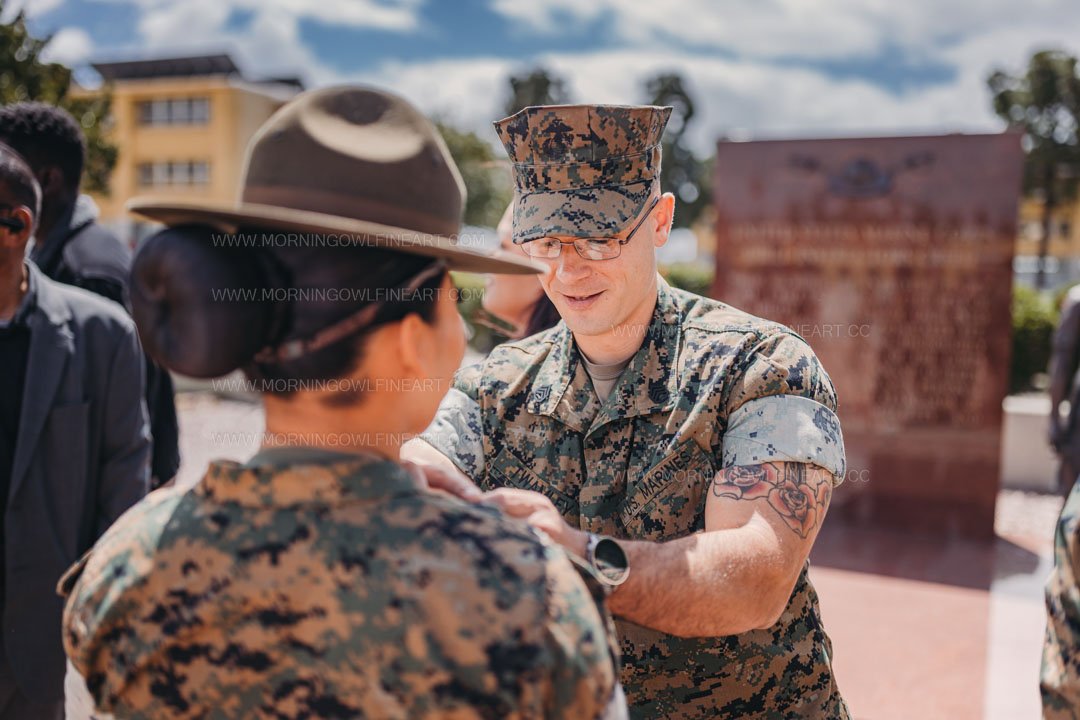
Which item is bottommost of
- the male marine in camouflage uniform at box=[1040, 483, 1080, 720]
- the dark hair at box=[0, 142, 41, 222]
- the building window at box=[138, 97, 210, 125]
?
the male marine in camouflage uniform at box=[1040, 483, 1080, 720]

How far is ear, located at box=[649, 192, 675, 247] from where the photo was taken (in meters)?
2.17

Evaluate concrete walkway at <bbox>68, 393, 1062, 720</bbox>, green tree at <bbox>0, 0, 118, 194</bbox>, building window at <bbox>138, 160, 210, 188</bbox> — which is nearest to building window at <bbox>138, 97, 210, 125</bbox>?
building window at <bbox>138, 160, 210, 188</bbox>

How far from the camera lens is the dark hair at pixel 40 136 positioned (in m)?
3.36

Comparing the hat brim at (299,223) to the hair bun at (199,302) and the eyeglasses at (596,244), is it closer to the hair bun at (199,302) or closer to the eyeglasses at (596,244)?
the hair bun at (199,302)

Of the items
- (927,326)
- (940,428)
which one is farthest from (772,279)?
(940,428)

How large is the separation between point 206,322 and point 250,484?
0.22m

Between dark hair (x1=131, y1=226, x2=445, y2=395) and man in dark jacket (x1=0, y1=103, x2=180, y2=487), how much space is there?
2511 mm

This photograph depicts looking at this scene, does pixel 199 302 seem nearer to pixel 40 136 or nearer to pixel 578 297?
pixel 578 297

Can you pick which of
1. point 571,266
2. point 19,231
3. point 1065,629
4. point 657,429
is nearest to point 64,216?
point 19,231

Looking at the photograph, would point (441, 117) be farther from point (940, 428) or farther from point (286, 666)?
point (286, 666)

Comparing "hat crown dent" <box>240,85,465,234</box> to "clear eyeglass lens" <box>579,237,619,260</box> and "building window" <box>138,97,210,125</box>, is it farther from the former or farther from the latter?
"building window" <box>138,97,210,125</box>

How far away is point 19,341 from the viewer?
106 inches

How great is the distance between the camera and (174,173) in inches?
1609

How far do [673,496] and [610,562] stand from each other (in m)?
0.49
